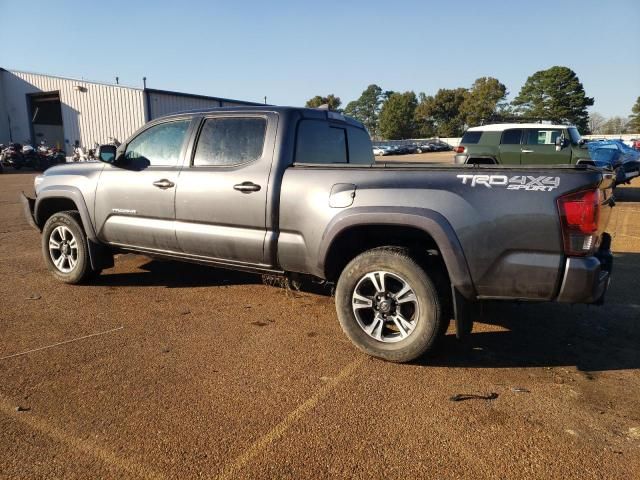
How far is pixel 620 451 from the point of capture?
7.81ft

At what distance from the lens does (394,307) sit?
11.1 feet

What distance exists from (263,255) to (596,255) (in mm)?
2437

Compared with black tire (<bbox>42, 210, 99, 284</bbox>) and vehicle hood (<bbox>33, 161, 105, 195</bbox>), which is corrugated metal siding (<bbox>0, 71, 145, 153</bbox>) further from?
black tire (<bbox>42, 210, 99, 284</bbox>)

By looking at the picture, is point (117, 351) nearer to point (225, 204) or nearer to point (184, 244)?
point (184, 244)

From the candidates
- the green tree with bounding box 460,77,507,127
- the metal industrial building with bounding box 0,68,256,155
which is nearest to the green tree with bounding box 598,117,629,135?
the green tree with bounding box 460,77,507,127

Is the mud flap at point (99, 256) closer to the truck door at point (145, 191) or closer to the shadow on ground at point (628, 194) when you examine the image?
the truck door at point (145, 191)

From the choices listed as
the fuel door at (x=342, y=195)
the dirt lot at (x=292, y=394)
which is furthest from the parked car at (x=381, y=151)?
the fuel door at (x=342, y=195)

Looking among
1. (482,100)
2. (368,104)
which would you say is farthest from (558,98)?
(368,104)

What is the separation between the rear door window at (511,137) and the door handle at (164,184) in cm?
1076

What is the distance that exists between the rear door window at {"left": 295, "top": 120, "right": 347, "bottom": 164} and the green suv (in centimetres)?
895

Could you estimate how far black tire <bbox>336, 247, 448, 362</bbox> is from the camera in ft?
10.5

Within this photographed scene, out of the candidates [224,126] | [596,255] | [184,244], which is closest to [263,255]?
[184,244]

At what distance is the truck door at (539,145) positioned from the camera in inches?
488

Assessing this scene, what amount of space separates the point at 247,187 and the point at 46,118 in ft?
138
